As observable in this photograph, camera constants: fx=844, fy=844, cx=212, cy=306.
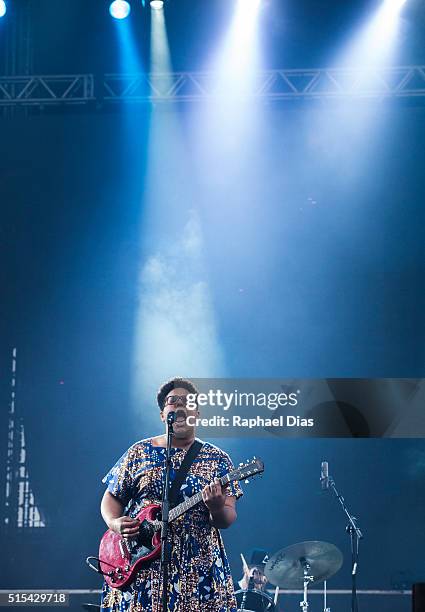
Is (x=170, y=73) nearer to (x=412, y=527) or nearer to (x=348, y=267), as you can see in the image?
(x=348, y=267)

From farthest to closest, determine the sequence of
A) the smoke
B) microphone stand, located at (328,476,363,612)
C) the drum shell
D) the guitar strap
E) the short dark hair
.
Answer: the smoke < microphone stand, located at (328,476,363,612) < the drum shell < the short dark hair < the guitar strap

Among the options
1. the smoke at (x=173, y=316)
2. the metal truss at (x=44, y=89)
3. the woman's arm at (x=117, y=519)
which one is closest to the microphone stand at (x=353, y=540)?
the smoke at (x=173, y=316)

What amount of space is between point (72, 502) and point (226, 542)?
1422 mm

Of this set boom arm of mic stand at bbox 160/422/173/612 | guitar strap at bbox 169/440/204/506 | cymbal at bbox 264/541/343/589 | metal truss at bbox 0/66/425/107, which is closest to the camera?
boom arm of mic stand at bbox 160/422/173/612

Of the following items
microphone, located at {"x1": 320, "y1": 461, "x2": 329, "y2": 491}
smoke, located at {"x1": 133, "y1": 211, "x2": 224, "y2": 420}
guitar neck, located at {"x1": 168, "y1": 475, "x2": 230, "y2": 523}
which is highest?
smoke, located at {"x1": 133, "y1": 211, "x2": 224, "y2": 420}

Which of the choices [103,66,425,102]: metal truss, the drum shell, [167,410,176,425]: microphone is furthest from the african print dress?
[103,66,425,102]: metal truss

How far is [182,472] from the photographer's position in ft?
12.9

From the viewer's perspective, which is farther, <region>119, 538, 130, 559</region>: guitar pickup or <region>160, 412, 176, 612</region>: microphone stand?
<region>119, 538, 130, 559</region>: guitar pickup

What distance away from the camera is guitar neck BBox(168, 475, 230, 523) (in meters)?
3.84

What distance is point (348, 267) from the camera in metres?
7.77

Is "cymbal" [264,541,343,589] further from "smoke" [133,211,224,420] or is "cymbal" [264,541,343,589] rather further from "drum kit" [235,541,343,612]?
"smoke" [133,211,224,420]

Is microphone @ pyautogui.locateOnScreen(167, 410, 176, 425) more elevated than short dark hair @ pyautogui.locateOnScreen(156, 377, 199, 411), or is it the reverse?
short dark hair @ pyautogui.locateOnScreen(156, 377, 199, 411)

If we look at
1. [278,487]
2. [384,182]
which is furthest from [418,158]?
[278,487]

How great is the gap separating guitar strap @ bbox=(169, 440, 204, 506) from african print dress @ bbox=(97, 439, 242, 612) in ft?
0.09
